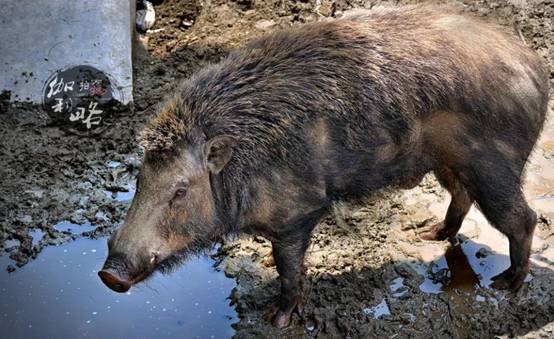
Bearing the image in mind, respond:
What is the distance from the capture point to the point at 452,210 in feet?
19.1

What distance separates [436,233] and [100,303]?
2335 millimetres

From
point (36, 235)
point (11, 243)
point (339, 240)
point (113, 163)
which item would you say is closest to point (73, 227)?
point (36, 235)

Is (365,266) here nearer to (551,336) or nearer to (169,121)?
(551,336)

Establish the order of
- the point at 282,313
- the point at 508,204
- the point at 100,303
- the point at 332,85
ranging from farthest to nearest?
1. the point at 100,303
2. the point at 282,313
3. the point at 508,204
4. the point at 332,85

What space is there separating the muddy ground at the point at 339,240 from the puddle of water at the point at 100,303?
13 centimetres

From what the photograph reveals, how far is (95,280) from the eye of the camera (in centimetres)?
570

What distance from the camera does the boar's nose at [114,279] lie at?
4461 mm

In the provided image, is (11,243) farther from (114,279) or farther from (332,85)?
(332,85)

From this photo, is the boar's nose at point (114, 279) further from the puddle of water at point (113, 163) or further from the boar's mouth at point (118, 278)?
the puddle of water at point (113, 163)

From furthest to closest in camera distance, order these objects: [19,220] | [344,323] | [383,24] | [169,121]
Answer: [19,220] < [344,323] < [383,24] < [169,121]

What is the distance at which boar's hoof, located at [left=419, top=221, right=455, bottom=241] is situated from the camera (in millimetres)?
5957

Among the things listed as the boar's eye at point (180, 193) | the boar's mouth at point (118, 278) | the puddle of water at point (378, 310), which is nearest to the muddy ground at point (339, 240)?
the puddle of water at point (378, 310)

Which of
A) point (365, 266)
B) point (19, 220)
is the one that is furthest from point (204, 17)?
point (365, 266)

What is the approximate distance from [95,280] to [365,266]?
1.81 meters
